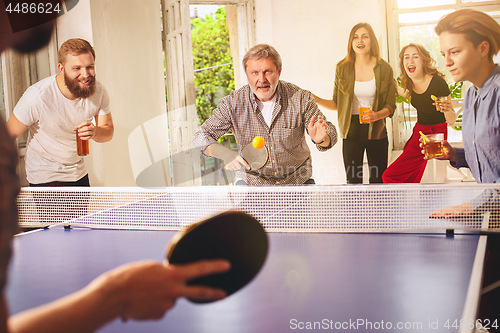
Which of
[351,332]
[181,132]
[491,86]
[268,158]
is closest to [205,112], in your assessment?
[181,132]

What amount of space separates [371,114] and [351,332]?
3.57m

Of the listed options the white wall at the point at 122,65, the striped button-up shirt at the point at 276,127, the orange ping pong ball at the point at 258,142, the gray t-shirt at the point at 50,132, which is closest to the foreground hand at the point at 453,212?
the striped button-up shirt at the point at 276,127

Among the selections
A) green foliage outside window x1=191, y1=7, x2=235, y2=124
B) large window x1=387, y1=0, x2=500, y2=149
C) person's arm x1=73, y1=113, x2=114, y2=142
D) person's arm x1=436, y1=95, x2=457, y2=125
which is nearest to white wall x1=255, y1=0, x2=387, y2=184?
large window x1=387, y1=0, x2=500, y2=149

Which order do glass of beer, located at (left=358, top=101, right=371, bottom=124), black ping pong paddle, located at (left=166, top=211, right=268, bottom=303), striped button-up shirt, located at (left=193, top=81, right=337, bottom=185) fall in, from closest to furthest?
1. black ping pong paddle, located at (left=166, top=211, right=268, bottom=303)
2. striped button-up shirt, located at (left=193, top=81, right=337, bottom=185)
3. glass of beer, located at (left=358, top=101, right=371, bottom=124)

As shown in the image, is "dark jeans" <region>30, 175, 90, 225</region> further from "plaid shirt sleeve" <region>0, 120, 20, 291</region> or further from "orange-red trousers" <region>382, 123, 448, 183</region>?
"orange-red trousers" <region>382, 123, 448, 183</region>

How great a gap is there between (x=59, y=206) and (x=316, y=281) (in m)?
1.70

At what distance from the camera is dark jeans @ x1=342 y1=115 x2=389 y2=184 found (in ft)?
13.7

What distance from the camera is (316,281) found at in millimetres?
1139

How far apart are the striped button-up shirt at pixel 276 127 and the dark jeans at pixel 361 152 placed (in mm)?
1627

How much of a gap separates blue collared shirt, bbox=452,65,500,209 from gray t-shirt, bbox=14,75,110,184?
2.53 metres

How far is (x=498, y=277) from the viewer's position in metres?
1.45

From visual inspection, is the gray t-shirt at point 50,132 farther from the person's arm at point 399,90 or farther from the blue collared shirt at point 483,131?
the person's arm at point 399,90

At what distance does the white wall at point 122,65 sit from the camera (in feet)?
13.8

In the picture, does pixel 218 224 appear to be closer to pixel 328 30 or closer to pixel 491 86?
pixel 491 86
